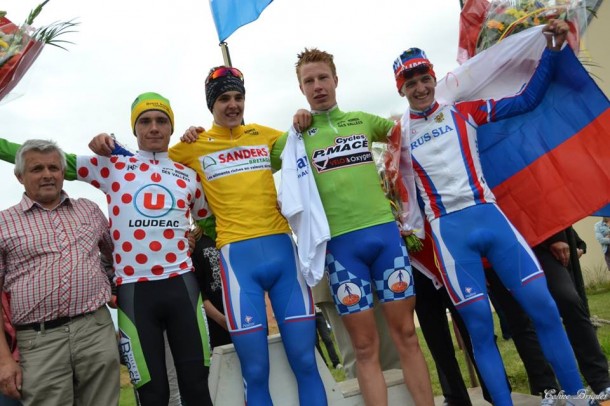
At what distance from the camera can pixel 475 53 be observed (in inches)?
182

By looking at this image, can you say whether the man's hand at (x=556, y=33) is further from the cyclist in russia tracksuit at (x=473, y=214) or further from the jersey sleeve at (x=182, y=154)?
the jersey sleeve at (x=182, y=154)

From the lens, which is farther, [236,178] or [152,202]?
[236,178]

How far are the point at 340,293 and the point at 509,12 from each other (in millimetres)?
2558

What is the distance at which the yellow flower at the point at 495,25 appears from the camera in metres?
4.43

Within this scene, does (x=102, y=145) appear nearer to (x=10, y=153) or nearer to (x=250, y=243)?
(x=10, y=153)

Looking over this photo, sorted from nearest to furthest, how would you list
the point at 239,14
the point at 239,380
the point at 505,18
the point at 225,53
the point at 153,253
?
1. the point at 153,253
2. the point at 239,380
3. the point at 505,18
4. the point at 225,53
5. the point at 239,14

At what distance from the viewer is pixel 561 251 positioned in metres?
4.28

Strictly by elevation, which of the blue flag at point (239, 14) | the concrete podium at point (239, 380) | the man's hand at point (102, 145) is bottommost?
the concrete podium at point (239, 380)

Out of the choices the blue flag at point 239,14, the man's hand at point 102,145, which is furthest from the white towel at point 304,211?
the blue flag at point 239,14

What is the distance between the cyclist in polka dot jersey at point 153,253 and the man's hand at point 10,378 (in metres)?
0.60

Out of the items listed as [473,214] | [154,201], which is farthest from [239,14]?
[473,214]

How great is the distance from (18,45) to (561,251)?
13.6 feet

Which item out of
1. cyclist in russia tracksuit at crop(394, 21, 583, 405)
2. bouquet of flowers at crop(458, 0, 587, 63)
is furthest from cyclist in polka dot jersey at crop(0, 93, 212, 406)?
bouquet of flowers at crop(458, 0, 587, 63)

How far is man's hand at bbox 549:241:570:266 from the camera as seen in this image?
14.0 feet
